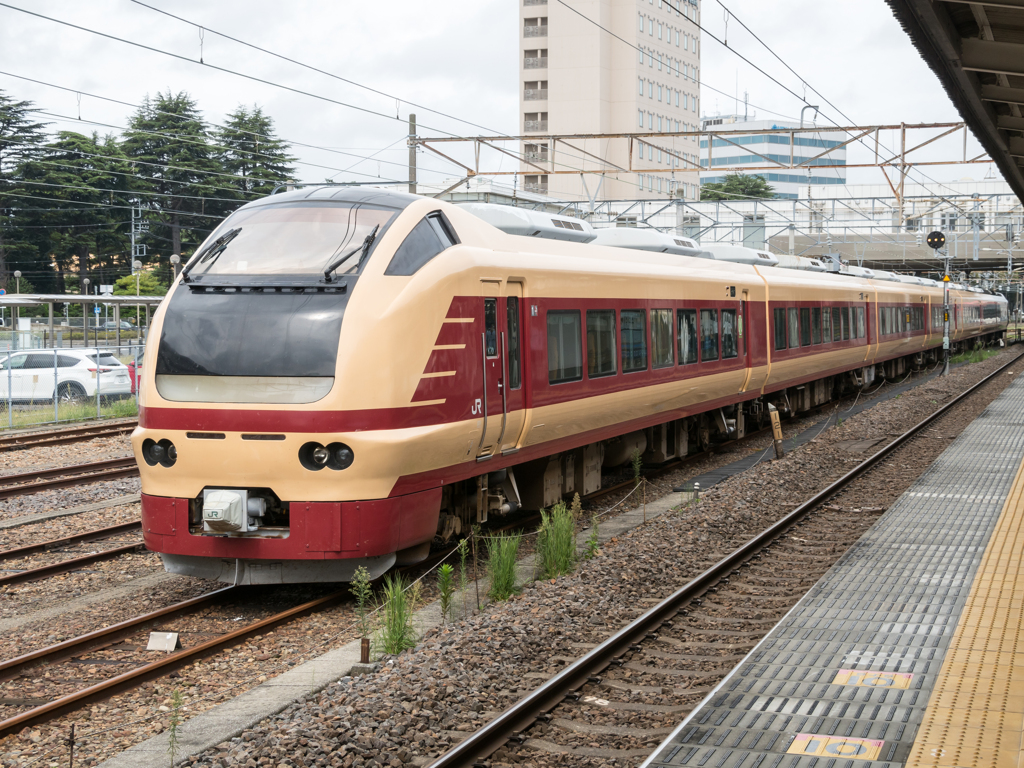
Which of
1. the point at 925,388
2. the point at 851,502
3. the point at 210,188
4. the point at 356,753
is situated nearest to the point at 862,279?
the point at 925,388

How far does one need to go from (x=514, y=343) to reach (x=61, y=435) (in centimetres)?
1310

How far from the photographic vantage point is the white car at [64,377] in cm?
2475

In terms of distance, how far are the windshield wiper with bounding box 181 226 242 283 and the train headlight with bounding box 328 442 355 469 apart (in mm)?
1899

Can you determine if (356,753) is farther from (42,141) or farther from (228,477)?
(42,141)

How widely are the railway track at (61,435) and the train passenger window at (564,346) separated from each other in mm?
11028

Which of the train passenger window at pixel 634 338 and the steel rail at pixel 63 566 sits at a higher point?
the train passenger window at pixel 634 338

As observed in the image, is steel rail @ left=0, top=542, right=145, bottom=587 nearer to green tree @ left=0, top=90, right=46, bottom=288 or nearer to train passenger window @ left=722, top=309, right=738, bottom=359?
train passenger window @ left=722, top=309, right=738, bottom=359

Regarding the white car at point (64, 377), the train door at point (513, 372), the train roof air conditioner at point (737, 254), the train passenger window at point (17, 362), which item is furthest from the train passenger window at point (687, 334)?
the train passenger window at point (17, 362)

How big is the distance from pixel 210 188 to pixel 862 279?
119 ft

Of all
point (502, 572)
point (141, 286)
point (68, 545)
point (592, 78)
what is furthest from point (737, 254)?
point (592, 78)

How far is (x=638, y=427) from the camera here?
1328 cm

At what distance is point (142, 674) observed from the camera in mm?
6578

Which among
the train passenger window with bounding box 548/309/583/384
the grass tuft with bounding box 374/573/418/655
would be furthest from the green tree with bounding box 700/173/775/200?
the grass tuft with bounding box 374/573/418/655

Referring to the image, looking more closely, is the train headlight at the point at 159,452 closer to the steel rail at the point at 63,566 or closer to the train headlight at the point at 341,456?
the train headlight at the point at 341,456
